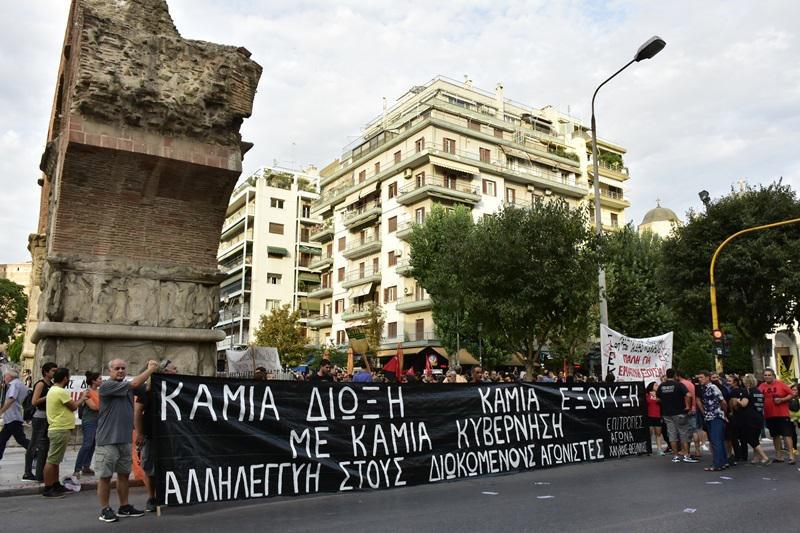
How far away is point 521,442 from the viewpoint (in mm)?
10281

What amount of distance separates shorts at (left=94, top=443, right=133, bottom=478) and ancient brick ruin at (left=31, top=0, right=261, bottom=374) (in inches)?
245

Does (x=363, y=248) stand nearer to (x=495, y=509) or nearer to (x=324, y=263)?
(x=324, y=263)

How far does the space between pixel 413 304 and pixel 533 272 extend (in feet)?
77.1

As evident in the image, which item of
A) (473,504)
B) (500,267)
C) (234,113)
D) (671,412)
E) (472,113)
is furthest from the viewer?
(472,113)

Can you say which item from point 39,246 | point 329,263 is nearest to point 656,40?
point 39,246

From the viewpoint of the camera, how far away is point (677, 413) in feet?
39.2

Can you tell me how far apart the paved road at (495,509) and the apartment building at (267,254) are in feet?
181

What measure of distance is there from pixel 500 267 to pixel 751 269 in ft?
32.5

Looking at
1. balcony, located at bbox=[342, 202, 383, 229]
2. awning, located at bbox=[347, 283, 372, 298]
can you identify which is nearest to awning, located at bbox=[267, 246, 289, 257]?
balcony, located at bbox=[342, 202, 383, 229]

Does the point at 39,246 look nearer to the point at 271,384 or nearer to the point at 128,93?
the point at 128,93

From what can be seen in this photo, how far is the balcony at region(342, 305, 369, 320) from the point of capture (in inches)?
2005

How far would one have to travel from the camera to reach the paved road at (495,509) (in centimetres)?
648

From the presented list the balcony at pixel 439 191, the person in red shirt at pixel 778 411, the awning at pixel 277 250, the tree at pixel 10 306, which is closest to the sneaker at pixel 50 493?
the person in red shirt at pixel 778 411

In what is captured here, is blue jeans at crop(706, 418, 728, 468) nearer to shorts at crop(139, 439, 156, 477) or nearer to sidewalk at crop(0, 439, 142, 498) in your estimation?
shorts at crop(139, 439, 156, 477)
